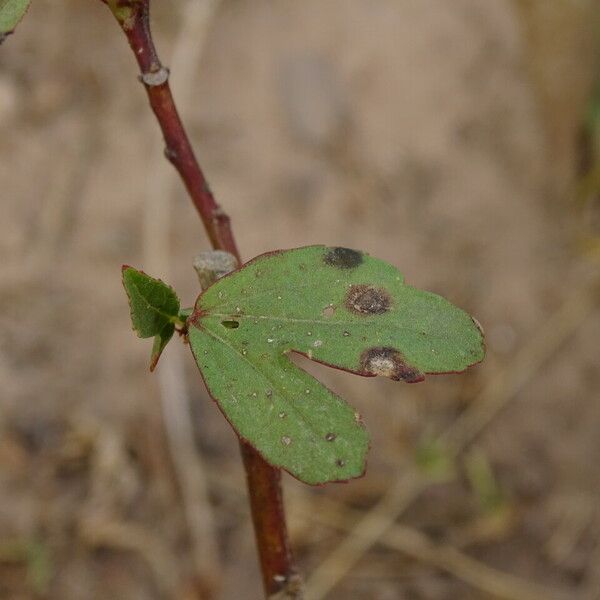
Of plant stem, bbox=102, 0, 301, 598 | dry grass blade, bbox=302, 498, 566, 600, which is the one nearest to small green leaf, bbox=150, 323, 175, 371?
plant stem, bbox=102, 0, 301, 598

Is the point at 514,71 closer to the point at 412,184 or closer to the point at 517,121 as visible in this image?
the point at 517,121

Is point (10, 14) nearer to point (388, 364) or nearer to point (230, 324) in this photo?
point (230, 324)

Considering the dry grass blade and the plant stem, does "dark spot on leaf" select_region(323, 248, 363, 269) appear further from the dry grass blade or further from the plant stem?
the dry grass blade

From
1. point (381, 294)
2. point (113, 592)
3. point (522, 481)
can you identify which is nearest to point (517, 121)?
point (522, 481)

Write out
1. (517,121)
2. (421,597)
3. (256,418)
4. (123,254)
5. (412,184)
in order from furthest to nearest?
1. (517,121)
2. (412,184)
3. (123,254)
4. (421,597)
5. (256,418)

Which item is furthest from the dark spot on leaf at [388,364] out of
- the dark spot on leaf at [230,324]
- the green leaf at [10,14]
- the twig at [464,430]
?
the twig at [464,430]

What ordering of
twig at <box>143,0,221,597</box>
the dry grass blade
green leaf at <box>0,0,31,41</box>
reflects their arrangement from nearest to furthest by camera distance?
green leaf at <box>0,0,31,41</box> → twig at <box>143,0,221,597</box> → the dry grass blade

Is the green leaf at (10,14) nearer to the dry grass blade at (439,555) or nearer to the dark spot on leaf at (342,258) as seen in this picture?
the dark spot on leaf at (342,258)

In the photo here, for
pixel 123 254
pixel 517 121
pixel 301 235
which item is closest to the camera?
pixel 123 254
